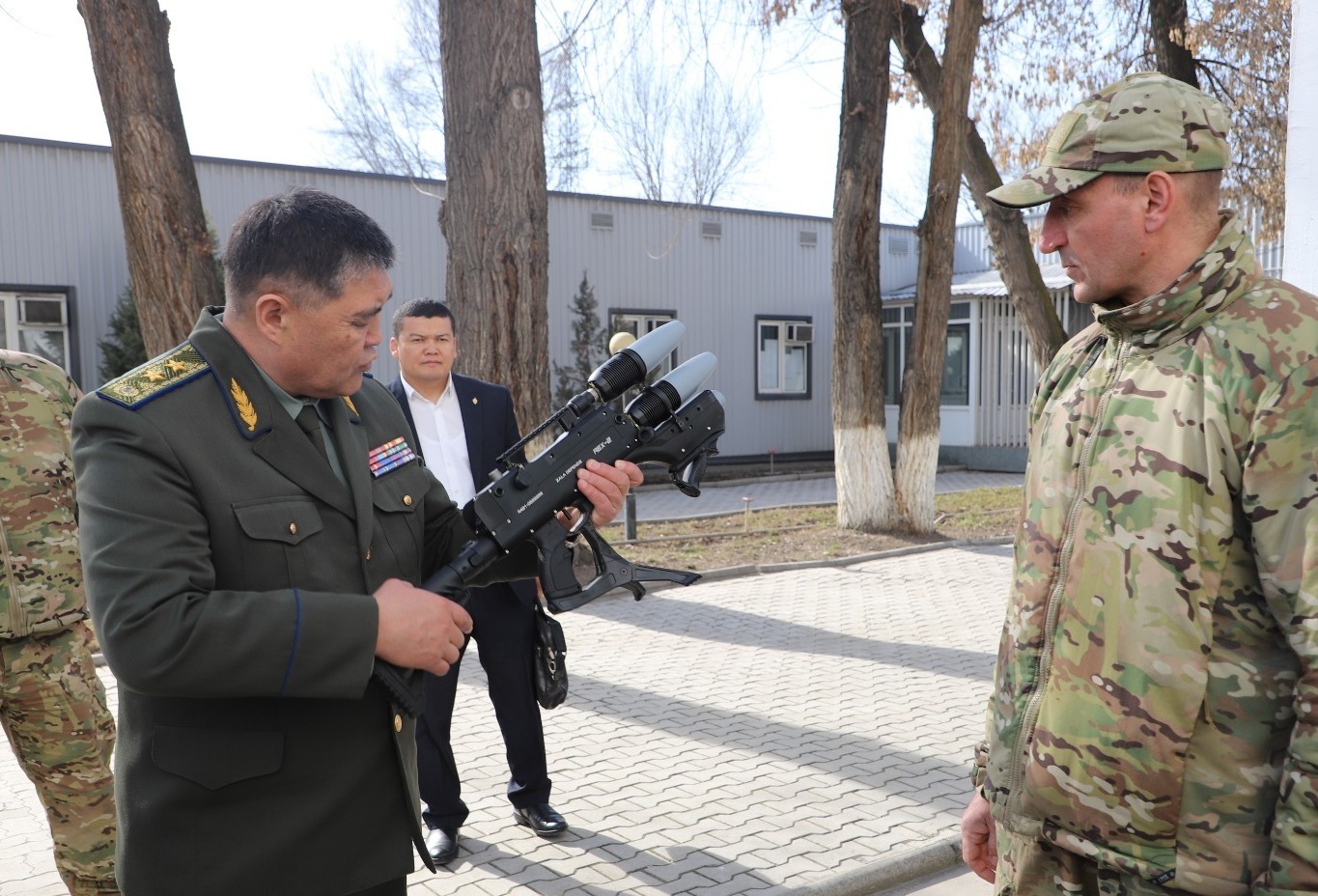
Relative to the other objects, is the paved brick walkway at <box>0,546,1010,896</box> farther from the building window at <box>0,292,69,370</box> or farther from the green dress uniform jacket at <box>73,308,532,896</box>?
the building window at <box>0,292,69,370</box>

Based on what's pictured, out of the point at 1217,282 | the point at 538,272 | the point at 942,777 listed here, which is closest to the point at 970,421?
the point at 538,272

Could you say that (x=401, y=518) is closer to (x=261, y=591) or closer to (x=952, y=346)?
(x=261, y=591)

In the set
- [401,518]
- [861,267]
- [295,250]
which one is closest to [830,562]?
[861,267]

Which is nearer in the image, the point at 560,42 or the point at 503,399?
the point at 503,399

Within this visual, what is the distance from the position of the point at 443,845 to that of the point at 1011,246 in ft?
36.2

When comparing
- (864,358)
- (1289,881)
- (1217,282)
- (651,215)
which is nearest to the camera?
(1289,881)

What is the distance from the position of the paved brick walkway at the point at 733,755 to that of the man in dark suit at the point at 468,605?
0.21m

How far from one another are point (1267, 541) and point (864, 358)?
10.7 m

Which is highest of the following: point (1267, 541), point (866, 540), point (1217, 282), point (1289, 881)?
point (1217, 282)

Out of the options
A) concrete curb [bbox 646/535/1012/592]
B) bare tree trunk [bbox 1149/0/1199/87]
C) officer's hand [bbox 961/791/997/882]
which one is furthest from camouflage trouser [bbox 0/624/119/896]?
bare tree trunk [bbox 1149/0/1199/87]

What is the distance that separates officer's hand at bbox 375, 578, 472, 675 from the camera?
6.62ft

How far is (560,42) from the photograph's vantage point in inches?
330

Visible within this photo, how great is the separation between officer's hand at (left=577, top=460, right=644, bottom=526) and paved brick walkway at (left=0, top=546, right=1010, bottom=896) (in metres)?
1.98

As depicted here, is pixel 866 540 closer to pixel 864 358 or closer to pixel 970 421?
pixel 864 358
